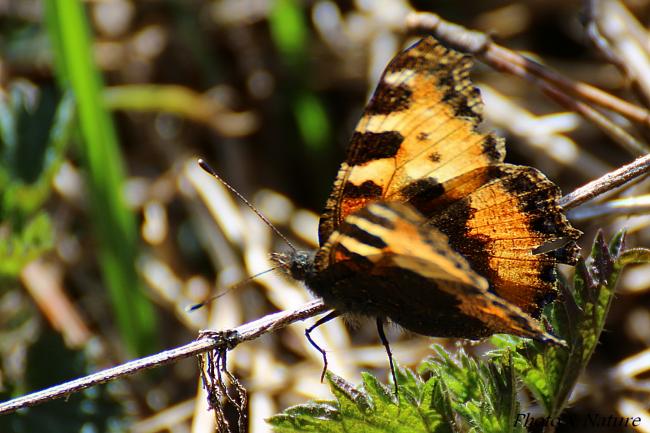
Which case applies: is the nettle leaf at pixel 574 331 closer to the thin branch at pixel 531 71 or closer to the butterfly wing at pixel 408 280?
the butterfly wing at pixel 408 280

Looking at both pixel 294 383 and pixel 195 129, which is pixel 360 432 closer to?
pixel 294 383

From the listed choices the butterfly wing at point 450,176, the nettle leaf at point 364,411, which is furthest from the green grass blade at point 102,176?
the nettle leaf at point 364,411

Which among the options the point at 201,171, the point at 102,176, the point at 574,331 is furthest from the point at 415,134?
the point at 201,171

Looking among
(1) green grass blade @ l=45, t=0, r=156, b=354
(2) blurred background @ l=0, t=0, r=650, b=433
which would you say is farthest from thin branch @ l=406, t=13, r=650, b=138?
(1) green grass blade @ l=45, t=0, r=156, b=354

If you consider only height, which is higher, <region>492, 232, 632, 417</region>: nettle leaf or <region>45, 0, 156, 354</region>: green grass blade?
<region>45, 0, 156, 354</region>: green grass blade

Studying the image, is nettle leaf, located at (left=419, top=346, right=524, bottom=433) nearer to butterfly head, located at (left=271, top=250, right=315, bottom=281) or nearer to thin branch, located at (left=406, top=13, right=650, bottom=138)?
butterfly head, located at (left=271, top=250, right=315, bottom=281)
